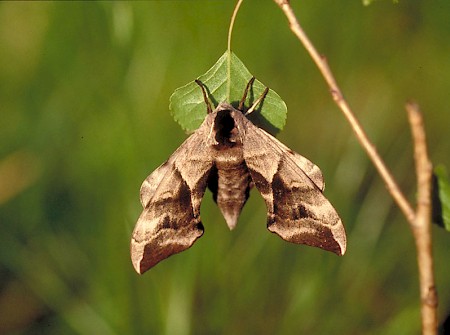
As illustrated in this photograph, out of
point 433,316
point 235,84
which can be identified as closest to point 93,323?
point 235,84

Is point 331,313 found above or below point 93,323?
below

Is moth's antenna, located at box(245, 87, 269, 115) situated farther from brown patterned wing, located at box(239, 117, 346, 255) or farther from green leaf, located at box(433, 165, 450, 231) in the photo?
green leaf, located at box(433, 165, 450, 231)

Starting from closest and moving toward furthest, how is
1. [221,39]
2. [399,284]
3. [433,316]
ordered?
1. [433,316]
2. [399,284]
3. [221,39]

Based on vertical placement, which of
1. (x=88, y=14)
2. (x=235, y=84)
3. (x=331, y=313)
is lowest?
(x=331, y=313)

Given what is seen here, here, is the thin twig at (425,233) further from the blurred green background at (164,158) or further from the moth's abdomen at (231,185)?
the blurred green background at (164,158)

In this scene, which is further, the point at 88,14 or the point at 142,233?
the point at 88,14

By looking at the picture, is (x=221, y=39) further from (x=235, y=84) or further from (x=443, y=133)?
(x=235, y=84)

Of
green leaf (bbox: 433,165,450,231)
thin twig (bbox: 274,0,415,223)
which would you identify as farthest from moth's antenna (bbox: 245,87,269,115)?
green leaf (bbox: 433,165,450,231)

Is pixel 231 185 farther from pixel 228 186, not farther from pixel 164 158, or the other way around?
pixel 164 158
